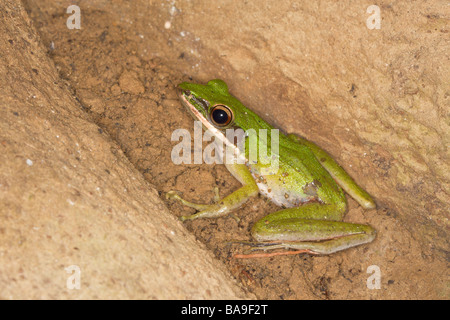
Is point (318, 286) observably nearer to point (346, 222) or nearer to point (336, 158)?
point (346, 222)

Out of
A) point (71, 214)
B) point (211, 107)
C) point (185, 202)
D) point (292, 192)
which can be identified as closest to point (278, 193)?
point (292, 192)

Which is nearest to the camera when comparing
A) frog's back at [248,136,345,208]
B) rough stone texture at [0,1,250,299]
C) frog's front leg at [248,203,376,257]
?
rough stone texture at [0,1,250,299]

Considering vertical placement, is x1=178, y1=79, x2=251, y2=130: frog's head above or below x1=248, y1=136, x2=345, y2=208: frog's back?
above

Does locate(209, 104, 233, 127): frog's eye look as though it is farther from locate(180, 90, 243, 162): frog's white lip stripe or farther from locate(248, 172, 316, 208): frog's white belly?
locate(248, 172, 316, 208): frog's white belly

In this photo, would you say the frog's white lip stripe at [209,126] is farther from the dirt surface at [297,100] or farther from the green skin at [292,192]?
the dirt surface at [297,100]

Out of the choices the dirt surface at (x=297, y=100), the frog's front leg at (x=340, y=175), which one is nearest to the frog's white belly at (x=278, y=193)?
the dirt surface at (x=297, y=100)

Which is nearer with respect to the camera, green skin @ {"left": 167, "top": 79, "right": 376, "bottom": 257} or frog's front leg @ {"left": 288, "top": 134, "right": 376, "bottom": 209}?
green skin @ {"left": 167, "top": 79, "right": 376, "bottom": 257}

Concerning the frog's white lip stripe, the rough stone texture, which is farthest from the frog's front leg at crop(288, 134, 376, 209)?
the rough stone texture
